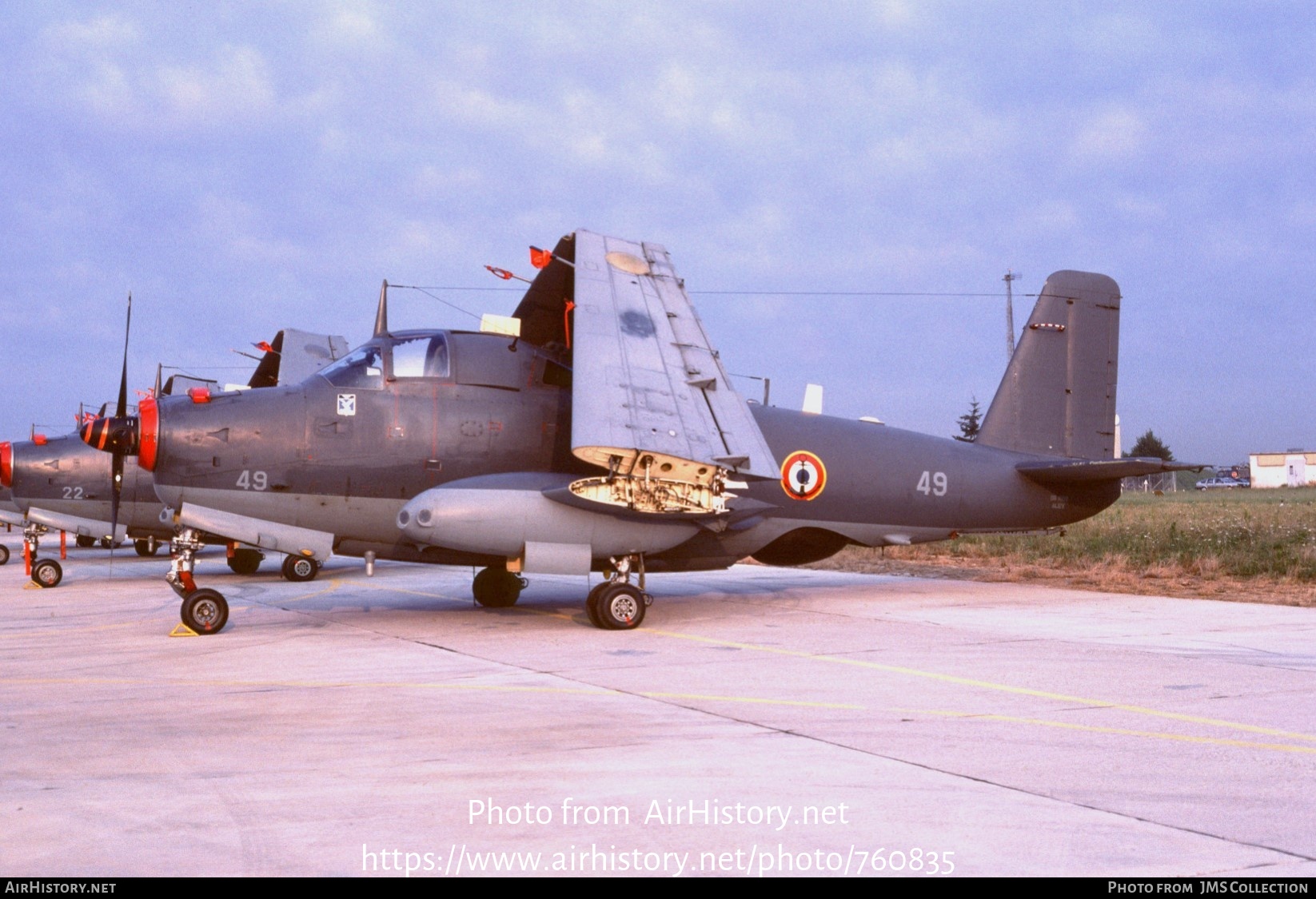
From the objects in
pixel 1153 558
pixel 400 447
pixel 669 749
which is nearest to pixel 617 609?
pixel 400 447

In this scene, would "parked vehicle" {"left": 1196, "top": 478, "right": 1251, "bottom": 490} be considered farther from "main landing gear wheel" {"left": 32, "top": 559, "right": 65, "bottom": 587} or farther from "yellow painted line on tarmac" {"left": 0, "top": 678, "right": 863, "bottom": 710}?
"yellow painted line on tarmac" {"left": 0, "top": 678, "right": 863, "bottom": 710}

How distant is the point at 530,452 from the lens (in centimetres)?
1309

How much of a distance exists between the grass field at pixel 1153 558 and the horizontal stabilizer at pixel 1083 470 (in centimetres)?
204

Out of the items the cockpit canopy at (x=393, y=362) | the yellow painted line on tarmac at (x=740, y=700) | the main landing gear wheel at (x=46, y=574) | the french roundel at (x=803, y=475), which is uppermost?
the cockpit canopy at (x=393, y=362)

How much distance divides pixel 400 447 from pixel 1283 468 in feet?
433

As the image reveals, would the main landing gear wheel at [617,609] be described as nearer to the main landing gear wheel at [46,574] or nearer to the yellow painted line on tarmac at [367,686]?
the yellow painted line on tarmac at [367,686]

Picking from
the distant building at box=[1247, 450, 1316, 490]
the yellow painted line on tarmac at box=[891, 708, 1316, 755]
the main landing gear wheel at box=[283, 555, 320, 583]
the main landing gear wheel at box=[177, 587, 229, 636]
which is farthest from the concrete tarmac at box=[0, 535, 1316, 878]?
the distant building at box=[1247, 450, 1316, 490]

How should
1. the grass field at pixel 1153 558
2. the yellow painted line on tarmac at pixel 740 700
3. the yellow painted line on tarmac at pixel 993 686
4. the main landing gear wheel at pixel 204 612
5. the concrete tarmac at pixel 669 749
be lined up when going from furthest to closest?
1. the grass field at pixel 1153 558
2. the main landing gear wheel at pixel 204 612
3. the yellow painted line on tarmac at pixel 740 700
4. the yellow painted line on tarmac at pixel 993 686
5. the concrete tarmac at pixel 669 749

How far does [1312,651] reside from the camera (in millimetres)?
10086

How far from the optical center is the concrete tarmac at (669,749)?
14.5 feet

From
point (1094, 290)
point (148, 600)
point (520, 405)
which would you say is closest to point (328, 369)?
point (520, 405)

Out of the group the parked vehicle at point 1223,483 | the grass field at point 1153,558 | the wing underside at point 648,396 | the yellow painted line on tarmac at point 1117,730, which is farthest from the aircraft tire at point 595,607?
the parked vehicle at point 1223,483

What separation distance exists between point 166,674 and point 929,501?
10366 mm
